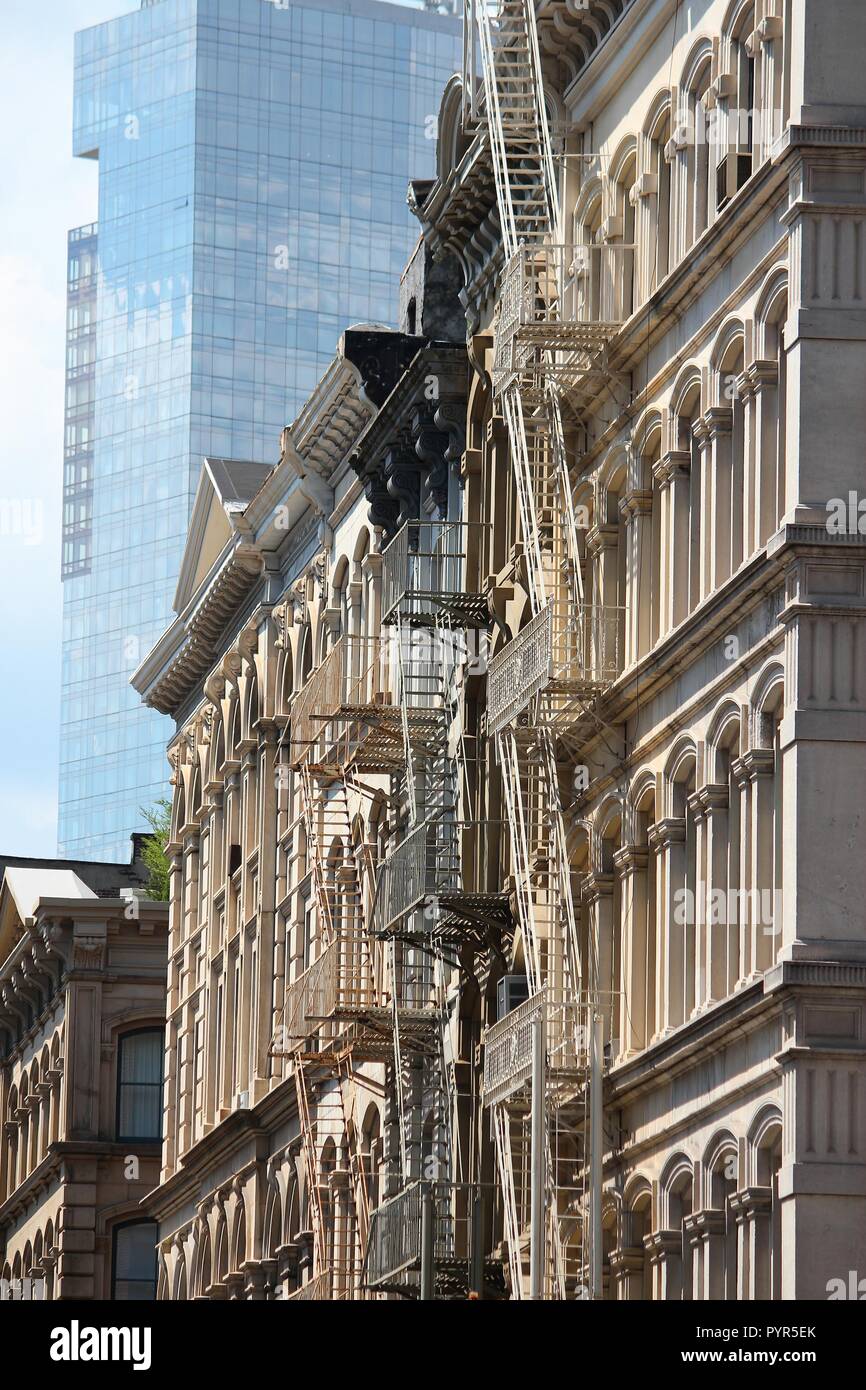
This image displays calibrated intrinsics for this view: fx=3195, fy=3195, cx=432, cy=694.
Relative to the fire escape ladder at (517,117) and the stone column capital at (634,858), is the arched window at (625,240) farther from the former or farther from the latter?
the stone column capital at (634,858)

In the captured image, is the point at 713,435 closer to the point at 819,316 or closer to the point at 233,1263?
the point at 819,316

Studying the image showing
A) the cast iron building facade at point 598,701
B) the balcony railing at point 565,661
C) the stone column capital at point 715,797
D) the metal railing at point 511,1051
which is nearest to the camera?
the cast iron building facade at point 598,701

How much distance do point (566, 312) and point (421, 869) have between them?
7.22 metres

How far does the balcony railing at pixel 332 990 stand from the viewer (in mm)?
44531

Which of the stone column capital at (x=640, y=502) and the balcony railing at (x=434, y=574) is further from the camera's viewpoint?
the balcony railing at (x=434, y=574)

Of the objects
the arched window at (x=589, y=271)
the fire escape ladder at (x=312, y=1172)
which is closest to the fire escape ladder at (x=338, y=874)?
the fire escape ladder at (x=312, y=1172)

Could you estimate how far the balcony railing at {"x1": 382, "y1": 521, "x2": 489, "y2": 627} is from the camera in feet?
133

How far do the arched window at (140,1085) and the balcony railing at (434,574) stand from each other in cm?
3126

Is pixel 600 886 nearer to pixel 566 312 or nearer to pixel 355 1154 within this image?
pixel 566 312

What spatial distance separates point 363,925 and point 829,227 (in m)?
20.3

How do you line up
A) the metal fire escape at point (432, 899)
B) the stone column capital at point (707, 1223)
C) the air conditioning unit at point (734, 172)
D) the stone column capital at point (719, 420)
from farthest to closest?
the metal fire escape at point (432, 899), the air conditioning unit at point (734, 172), the stone column capital at point (719, 420), the stone column capital at point (707, 1223)

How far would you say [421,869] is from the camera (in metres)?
38.9

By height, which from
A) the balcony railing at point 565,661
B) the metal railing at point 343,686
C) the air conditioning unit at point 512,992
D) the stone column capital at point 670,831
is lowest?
the air conditioning unit at point 512,992
